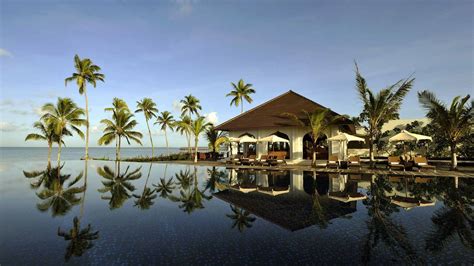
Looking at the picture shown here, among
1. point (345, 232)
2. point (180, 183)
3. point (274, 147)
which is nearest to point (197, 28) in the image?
point (180, 183)

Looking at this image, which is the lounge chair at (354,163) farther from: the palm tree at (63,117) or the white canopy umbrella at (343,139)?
the palm tree at (63,117)

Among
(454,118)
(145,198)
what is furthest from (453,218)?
(454,118)

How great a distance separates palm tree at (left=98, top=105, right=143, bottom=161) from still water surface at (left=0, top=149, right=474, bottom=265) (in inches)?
835

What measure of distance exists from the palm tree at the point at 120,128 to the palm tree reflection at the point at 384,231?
95.4ft

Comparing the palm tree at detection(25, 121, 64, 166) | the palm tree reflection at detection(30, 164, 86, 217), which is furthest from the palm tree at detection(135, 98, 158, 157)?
the palm tree reflection at detection(30, 164, 86, 217)

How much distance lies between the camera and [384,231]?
6.07 meters

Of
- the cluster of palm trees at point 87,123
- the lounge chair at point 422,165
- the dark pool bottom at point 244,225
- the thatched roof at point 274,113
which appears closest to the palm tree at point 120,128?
the cluster of palm trees at point 87,123

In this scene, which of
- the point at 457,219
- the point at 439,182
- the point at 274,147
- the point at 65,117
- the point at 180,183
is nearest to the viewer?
the point at 457,219

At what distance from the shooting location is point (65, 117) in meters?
28.7

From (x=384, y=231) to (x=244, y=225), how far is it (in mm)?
3271

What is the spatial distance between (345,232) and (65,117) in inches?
1232

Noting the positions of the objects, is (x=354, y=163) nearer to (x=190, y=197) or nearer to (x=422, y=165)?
(x=422, y=165)

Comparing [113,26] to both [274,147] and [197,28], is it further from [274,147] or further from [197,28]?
[274,147]

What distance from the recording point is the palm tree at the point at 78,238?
17.0 feet
